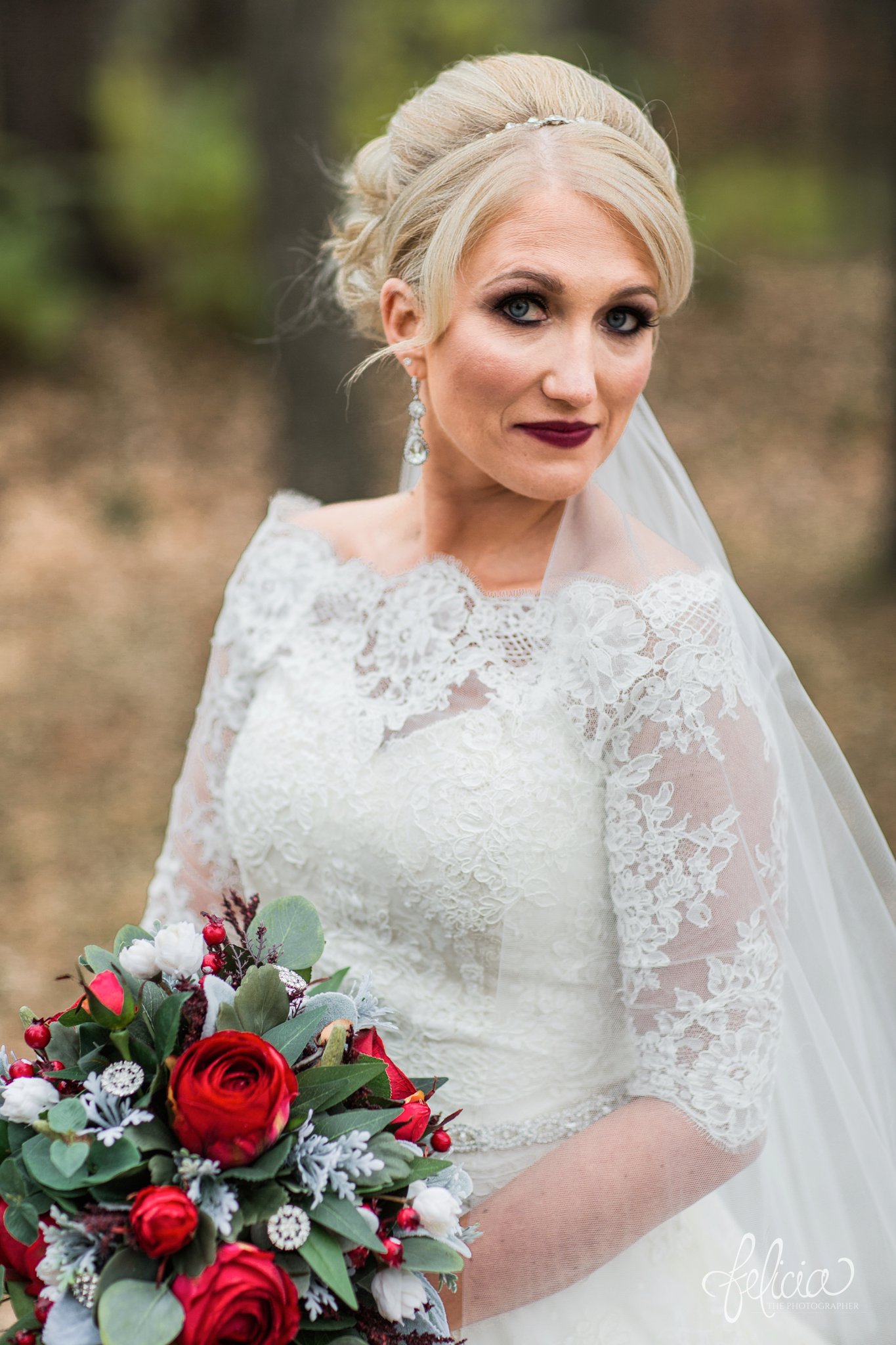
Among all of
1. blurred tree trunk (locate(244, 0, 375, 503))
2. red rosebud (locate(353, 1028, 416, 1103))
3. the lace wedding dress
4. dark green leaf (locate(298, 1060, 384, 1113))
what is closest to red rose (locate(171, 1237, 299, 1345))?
dark green leaf (locate(298, 1060, 384, 1113))

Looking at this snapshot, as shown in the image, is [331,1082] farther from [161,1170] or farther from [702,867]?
[702,867]

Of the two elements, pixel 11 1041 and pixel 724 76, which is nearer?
pixel 11 1041

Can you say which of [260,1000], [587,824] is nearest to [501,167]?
[587,824]

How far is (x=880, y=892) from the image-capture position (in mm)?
2406

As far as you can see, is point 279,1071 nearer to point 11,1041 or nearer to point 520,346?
point 520,346

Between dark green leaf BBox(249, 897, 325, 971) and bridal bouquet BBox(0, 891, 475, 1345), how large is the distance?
67 mm

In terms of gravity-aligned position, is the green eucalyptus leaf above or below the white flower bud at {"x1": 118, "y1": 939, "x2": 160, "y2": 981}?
below

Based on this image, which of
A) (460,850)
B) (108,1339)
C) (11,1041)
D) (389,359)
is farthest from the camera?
(11,1041)

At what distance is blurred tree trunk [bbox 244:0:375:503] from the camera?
6.89 m

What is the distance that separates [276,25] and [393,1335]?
22.2 feet

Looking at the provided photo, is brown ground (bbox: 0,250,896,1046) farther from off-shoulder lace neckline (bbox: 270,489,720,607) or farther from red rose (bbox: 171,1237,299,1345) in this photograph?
red rose (bbox: 171,1237,299,1345)

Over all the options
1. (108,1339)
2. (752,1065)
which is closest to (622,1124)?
(752,1065)

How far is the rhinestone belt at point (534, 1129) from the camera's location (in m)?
2.33
